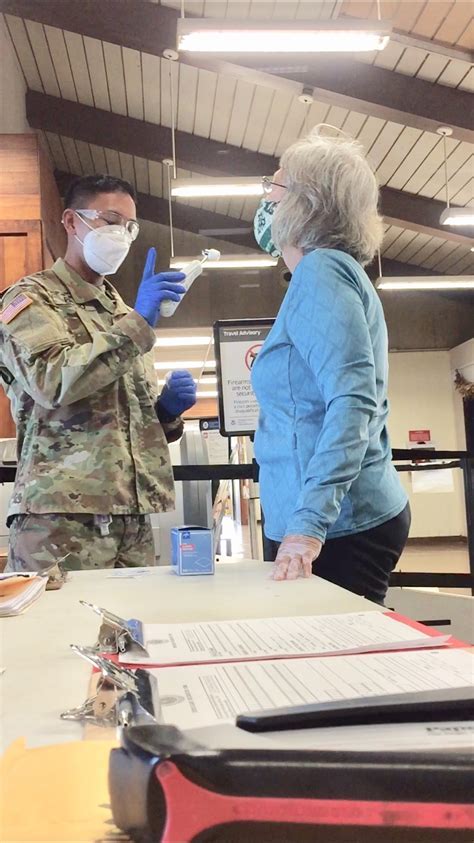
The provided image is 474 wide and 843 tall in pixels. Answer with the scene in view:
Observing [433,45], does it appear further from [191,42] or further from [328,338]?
[328,338]

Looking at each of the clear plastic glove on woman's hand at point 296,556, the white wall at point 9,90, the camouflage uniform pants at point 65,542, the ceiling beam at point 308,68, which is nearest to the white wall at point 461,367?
the ceiling beam at point 308,68

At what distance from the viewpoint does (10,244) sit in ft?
12.6

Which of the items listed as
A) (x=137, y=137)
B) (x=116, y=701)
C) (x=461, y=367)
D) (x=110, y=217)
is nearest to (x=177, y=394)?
(x=110, y=217)

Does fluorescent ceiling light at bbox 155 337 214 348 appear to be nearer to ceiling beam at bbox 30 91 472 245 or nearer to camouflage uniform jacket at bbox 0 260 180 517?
ceiling beam at bbox 30 91 472 245

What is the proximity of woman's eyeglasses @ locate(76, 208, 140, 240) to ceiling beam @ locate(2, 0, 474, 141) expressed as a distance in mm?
3494

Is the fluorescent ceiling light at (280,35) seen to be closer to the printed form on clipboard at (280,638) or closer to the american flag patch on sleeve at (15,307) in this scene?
the american flag patch on sleeve at (15,307)

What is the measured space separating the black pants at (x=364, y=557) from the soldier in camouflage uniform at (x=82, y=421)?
521 millimetres

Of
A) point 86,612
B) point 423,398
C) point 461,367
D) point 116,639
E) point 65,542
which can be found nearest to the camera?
point 116,639

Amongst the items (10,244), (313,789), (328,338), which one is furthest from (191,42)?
(313,789)

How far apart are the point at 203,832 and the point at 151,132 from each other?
6940 mm

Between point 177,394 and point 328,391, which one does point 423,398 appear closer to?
point 177,394

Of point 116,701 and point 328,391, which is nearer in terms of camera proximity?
point 116,701

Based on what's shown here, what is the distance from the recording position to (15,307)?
1365 mm

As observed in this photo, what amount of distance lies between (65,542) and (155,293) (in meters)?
0.57
